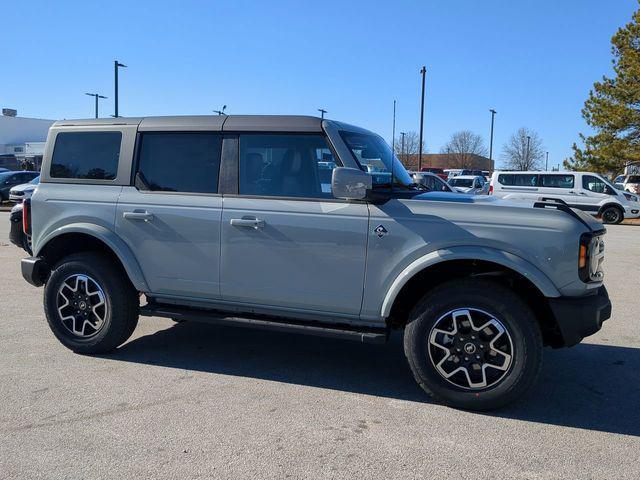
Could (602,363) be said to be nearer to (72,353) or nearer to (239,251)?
(239,251)

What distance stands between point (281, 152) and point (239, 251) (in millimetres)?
840

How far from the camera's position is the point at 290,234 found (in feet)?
14.3

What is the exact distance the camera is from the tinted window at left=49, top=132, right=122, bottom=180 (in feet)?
16.5

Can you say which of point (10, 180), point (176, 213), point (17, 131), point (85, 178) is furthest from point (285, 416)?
point (17, 131)

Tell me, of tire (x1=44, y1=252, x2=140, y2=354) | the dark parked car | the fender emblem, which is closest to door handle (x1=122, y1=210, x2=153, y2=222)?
tire (x1=44, y1=252, x2=140, y2=354)

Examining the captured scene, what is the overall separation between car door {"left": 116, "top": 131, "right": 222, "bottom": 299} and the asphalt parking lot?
784 mm

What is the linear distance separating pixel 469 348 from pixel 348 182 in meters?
1.42

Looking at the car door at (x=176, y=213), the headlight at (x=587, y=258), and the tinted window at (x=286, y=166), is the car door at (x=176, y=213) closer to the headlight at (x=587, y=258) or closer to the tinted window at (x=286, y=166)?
the tinted window at (x=286, y=166)

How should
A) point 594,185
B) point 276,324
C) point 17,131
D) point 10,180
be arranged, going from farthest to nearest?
1. point 17,131
2. point 10,180
3. point 594,185
4. point 276,324

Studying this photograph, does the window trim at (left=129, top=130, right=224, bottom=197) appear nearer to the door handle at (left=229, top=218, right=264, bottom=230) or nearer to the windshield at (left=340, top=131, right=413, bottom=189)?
the door handle at (left=229, top=218, right=264, bottom=230)

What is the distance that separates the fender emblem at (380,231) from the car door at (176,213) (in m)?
1.25

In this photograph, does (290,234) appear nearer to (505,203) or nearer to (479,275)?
(479,275)

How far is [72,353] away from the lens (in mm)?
5086

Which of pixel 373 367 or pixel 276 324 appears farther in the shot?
pixel 373 367
